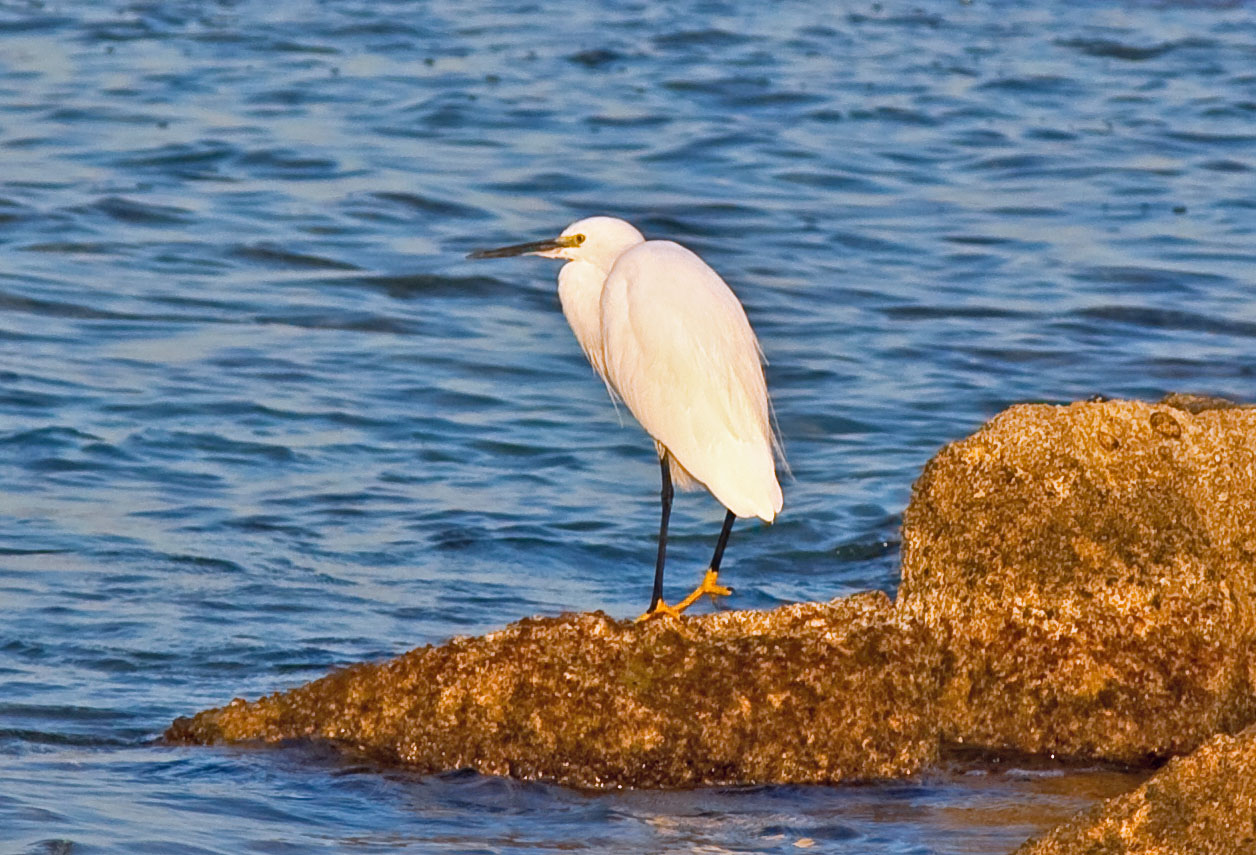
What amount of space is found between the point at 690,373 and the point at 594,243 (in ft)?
2.22

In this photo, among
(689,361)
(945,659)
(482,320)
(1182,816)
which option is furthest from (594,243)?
(482,320)

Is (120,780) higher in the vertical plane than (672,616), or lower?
lower

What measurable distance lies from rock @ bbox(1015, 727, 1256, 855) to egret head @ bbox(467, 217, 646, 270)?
3.05 meters

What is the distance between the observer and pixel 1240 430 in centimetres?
564

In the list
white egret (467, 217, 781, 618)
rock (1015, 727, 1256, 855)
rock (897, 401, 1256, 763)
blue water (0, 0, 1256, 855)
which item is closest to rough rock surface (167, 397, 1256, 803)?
rock (897, 401, 1256, 763)

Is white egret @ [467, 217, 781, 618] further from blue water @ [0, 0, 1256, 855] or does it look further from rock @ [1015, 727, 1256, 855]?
rock @ [1015, 727, 1256, 855]

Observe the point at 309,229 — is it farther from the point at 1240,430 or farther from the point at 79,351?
the point at 1240,430

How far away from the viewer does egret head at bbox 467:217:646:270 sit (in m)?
6.55

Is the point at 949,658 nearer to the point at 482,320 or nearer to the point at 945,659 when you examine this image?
the point at 945,659

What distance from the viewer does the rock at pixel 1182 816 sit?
3824 mm

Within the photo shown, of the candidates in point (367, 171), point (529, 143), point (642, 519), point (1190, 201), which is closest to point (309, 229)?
point (367, 171)

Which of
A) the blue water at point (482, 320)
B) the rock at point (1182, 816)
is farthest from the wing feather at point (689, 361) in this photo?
the rock at point (1182, 816)

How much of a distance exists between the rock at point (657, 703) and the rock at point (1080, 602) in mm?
342

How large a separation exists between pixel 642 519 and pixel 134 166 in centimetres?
715
